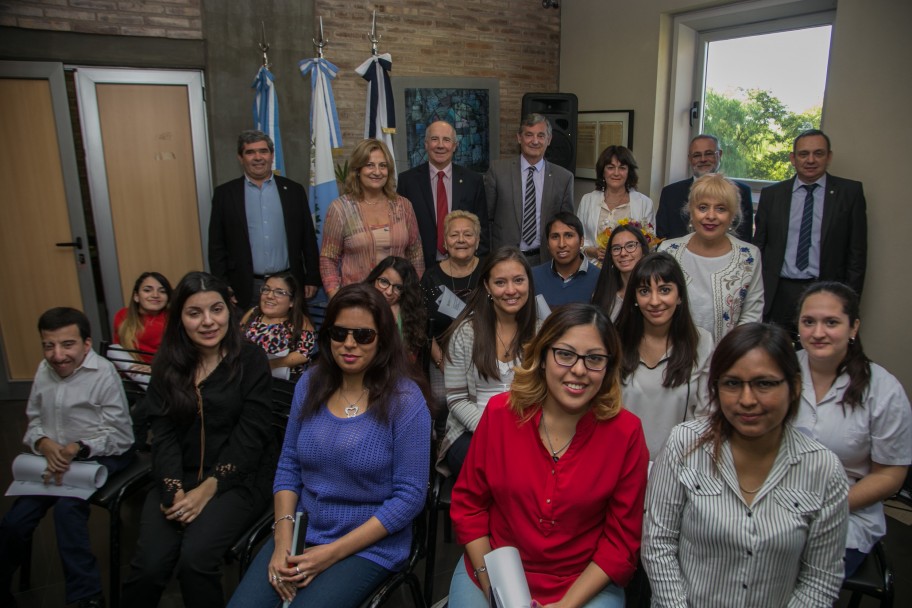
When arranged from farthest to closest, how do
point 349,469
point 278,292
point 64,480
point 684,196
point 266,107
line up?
point 266,107 → point 684,196 → point 278,292 → point 64,480 → point 349,469

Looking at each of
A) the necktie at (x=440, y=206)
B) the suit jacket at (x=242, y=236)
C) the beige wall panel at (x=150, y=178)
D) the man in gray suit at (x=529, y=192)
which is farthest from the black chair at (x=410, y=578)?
the beige wall panel at (x=150, y=178)

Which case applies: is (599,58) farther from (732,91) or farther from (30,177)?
(30,177)

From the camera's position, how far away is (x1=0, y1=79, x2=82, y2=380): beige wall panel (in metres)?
4.69

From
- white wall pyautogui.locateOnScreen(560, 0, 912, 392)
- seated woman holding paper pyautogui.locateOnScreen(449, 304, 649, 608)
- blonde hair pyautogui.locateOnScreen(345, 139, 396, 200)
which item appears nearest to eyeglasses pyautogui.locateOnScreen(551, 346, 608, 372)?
seated woman holding paper pyautogui.locateOnScreen(449, 304, 649, 608)

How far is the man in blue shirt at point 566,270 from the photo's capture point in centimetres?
333

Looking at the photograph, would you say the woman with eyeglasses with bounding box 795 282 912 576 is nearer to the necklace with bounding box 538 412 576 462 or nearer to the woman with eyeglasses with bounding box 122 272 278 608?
the necklace with bounding box 538 412 576 462

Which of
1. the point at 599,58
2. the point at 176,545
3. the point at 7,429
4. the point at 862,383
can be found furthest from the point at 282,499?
the point at 599,58

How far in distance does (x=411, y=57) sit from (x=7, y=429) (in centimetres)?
453

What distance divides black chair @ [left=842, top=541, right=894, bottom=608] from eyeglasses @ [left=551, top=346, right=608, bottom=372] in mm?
1043

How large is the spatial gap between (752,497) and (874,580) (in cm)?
65

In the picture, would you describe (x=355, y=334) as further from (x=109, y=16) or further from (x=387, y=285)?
(x=109, y=16)

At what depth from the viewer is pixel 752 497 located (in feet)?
5.54

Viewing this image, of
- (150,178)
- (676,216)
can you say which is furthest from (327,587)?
(150,178)

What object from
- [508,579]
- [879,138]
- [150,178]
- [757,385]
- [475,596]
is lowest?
[475,596]
